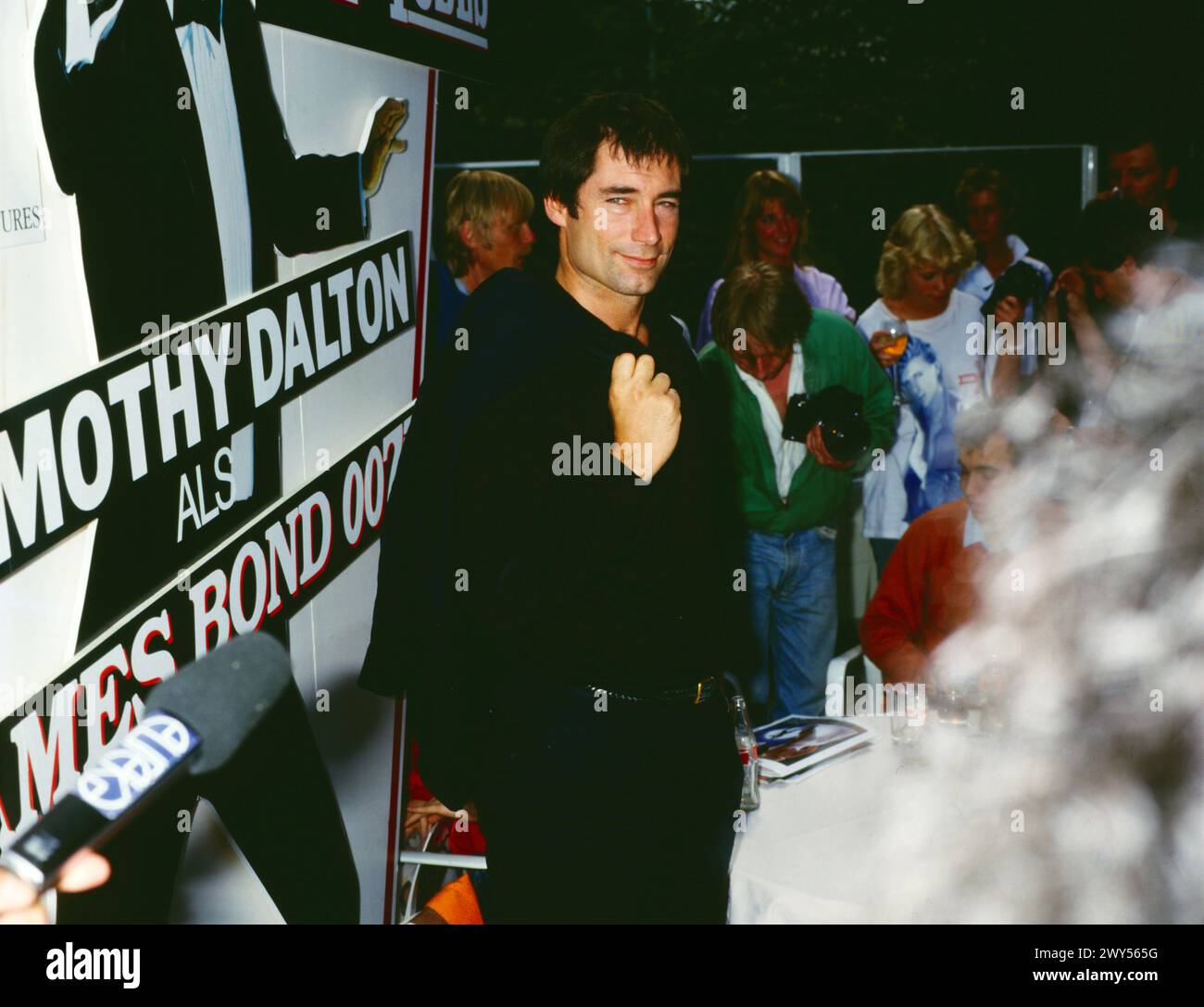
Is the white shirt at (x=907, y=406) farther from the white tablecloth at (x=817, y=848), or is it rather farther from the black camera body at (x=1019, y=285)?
the white tablecloth at (x=817, y=848)

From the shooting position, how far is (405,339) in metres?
2.62

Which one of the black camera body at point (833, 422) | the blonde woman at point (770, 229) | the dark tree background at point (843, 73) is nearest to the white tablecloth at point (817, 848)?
the black camera body at point (833, 422)

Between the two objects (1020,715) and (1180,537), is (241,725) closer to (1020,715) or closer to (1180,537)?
(1180,537)

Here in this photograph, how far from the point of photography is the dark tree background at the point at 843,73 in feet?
19.4

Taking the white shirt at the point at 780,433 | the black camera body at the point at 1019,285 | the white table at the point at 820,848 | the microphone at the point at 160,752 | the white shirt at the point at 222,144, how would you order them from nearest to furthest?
the microphone at the point at 160,752 → the white table at the point at 820,848 → the white shirt at the point at 222,144 → the white shirt at the point at 780,433 → the black camera body at the point at 1019,285

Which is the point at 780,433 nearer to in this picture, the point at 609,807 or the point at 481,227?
the point at 481,227

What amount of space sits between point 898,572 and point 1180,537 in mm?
1376

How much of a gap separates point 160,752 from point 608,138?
60.1 inches

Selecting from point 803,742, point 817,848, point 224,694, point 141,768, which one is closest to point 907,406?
point 803,742

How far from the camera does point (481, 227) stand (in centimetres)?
328

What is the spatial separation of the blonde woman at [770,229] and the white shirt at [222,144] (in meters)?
2.06
